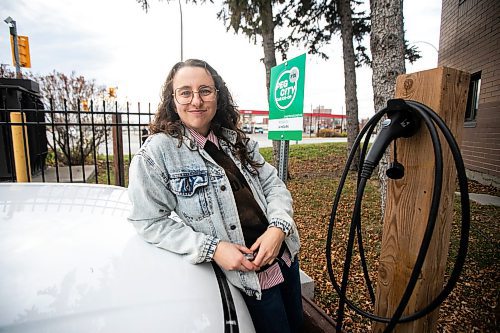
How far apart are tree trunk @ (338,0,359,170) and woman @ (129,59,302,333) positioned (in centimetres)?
620

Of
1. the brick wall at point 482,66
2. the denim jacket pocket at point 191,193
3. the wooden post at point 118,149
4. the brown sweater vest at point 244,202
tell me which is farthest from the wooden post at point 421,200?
the brick wall at point 482,66

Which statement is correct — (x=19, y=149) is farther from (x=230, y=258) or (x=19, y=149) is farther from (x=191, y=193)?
(x=230, y=258)

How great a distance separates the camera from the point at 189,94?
133 centimetres

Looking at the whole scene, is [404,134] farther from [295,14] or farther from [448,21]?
[448,21]

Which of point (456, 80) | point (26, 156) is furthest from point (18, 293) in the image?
point (26, 156)

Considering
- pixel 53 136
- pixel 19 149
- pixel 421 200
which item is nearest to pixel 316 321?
pixel 421 200

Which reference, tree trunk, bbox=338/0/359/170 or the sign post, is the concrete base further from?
tree trunk, bbox=338/0/359/170

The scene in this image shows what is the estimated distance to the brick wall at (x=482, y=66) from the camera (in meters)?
5.95

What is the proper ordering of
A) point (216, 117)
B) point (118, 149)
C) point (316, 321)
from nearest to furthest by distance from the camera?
point (216, 117), point (316, 321), point (118, 149)

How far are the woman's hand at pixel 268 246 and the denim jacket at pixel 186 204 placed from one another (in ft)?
0.14

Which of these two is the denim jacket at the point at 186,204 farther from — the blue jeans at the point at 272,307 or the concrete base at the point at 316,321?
the concrete base at the point at 316,321

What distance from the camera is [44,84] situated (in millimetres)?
8414

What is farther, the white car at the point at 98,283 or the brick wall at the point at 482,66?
the brick wall at the point at 482,66

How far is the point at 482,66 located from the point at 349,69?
9.04 ft
